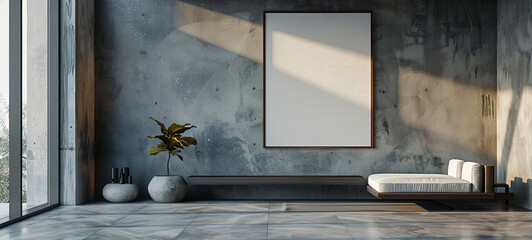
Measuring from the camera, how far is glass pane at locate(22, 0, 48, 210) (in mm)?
6832

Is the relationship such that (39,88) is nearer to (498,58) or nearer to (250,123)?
(250,123)

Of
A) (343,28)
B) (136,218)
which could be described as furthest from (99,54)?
(343,28)

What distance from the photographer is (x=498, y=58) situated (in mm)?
7730

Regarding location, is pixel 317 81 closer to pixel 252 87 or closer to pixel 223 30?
pixel 252 87

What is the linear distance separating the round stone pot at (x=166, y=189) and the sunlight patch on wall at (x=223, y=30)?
83.0 inches

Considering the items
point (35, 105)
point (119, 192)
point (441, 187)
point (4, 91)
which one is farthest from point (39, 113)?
point (441, 187)

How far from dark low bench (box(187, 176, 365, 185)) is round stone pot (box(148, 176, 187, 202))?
0.21 metres

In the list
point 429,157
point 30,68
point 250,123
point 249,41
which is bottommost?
point 429,157

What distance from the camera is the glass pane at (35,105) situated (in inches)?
269

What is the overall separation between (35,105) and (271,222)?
3.57m

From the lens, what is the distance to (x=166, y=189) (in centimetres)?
723

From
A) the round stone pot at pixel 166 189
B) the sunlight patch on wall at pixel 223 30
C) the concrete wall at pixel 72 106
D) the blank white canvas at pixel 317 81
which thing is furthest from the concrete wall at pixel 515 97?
the concrete wall at pixel 72 106

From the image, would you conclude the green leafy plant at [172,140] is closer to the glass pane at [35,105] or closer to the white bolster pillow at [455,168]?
the glass pane at [35,105]

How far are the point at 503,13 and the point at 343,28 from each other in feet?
7.55
